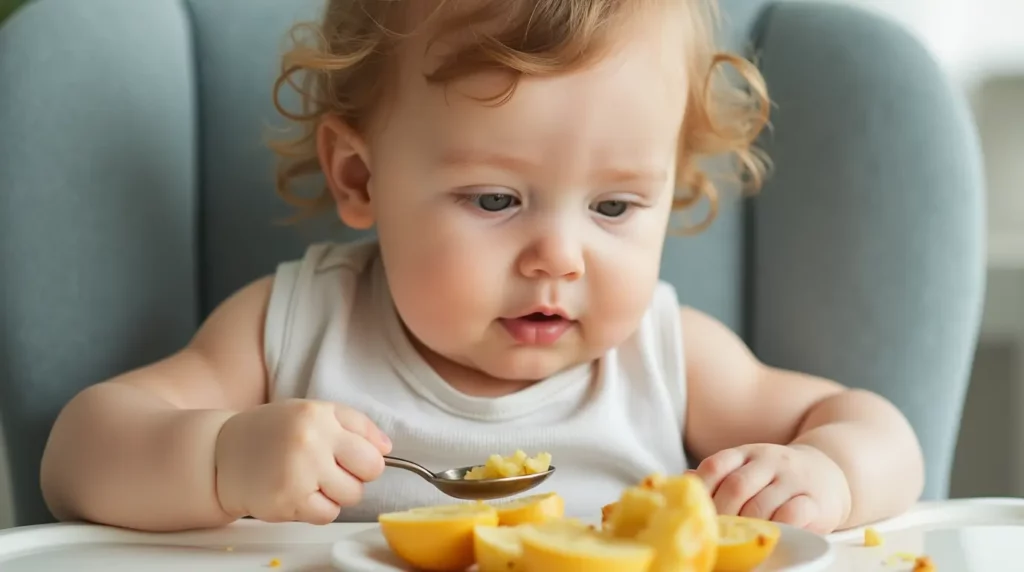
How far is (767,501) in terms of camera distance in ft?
2.53

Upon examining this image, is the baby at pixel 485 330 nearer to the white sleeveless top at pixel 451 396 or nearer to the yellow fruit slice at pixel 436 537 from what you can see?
the white sleeveless top at pixel 451 396

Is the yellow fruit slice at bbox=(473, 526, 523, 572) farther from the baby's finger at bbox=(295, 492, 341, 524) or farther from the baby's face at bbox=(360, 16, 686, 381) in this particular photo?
the baby's face at bbox=(360, 16, 686, 381)

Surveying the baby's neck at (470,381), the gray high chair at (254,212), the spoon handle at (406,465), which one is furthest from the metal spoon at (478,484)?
the gray high chair at (254,212)

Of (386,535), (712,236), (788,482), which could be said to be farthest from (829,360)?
(386,535)

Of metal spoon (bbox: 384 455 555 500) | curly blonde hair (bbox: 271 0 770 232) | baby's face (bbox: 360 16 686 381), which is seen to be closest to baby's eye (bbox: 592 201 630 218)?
baby's face (bbox: 360 16 686 381)

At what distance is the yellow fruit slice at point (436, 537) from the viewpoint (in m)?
0.60

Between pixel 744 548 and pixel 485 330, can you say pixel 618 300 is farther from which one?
pixel 744 548

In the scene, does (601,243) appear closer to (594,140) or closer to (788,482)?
(594,140)

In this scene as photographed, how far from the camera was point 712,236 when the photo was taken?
3.66 feet

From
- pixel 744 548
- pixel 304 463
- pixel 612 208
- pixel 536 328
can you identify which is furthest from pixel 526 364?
pixel 744 548

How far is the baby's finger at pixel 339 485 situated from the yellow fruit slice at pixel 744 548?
0.24 metres

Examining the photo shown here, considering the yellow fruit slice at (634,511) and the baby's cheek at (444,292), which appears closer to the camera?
the yellow fruit slice at (634,511)

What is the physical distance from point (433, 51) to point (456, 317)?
0.20 m

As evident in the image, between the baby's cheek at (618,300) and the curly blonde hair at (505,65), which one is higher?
the curly blonde hair at (505,65)
